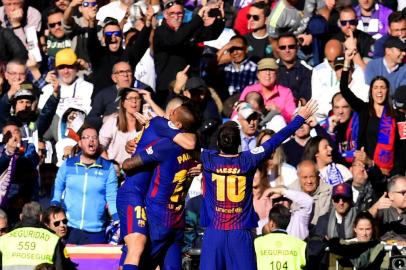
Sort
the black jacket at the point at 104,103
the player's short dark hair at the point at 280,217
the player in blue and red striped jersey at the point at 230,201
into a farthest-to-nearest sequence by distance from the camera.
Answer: the black jacket at the point at 104,103
the player's short dark hair at the point at 280,217
the player in blue and red striped jersey at the point at 230,201

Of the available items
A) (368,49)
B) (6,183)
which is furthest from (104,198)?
(368,49)

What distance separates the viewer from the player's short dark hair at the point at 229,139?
15.1 metres

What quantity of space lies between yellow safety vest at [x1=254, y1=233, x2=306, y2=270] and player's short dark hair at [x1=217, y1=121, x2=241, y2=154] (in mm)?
1205

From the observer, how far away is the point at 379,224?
1723cm

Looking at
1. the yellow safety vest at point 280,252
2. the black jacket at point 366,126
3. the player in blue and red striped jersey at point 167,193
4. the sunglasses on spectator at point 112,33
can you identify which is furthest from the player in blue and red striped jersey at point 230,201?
the sunglasses on spectator at point 112,33

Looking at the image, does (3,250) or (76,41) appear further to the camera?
(76,41)

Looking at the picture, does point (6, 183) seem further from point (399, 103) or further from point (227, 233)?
point (399, 103)

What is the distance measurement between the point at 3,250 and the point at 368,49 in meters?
7.35

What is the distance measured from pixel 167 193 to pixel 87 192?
234 cm

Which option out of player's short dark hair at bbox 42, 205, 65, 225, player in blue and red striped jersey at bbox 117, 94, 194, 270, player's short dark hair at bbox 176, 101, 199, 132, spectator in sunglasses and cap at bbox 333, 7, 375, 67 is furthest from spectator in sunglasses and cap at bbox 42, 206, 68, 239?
spectator in sunglasses and cap at bbox 333, 7, 375, 67

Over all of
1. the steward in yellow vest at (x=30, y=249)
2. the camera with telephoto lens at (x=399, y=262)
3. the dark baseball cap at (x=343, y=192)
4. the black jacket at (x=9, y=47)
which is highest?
the black jacket at (x=9, y=47)

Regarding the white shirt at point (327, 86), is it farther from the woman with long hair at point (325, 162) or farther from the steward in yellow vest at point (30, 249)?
the steward in yellow vest at point (30, 249)

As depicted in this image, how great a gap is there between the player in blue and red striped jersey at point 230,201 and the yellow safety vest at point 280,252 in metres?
0.51

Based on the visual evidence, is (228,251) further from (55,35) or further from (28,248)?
(55,35)
